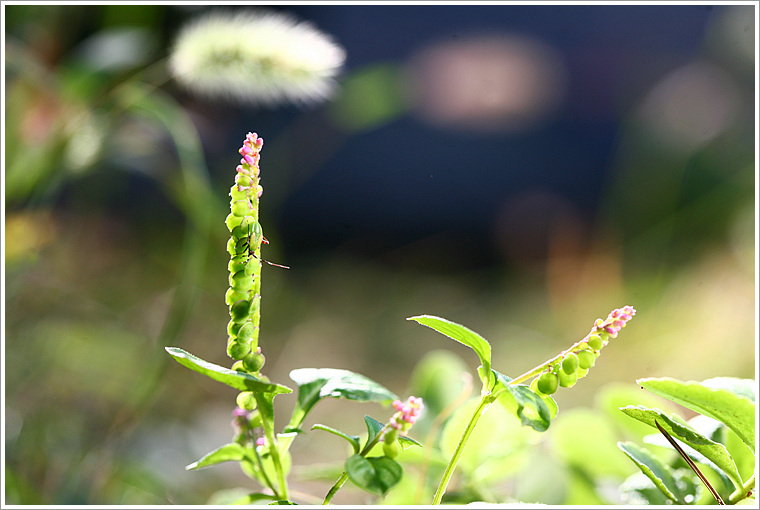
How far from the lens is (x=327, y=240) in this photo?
119cm

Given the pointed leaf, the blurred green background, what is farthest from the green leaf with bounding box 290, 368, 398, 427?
the blurred green background

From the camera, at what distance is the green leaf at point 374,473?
4.7 inches

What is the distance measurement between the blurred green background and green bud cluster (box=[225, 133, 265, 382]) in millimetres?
207

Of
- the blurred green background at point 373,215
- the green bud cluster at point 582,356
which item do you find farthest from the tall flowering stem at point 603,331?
the blurred green background at point 373,215

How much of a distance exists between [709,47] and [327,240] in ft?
2.47

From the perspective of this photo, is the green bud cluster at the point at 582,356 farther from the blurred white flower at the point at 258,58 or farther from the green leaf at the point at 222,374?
the blurred white flower at the point at 258,58

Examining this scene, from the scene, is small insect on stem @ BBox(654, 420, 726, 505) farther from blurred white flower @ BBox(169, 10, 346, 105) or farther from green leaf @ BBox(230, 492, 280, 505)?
blurred white flower @ BBox(169, 10, 346, 105)

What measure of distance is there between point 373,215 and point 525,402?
3.64 ft

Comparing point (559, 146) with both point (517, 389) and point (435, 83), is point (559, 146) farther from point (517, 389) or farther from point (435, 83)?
point (517, 389)

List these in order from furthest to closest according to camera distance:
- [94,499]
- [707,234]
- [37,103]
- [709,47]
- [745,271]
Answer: [709,47], [707,234], [745,271], [37,103], [94,499]

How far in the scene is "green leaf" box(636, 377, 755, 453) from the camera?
115 mm

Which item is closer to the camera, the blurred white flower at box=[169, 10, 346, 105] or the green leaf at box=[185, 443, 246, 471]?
the green leaf at box=[185, 443, 246, 471]

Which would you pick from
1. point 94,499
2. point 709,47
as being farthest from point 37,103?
point 709,47

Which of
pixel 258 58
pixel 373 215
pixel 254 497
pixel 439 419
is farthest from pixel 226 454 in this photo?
pixel 373 215
